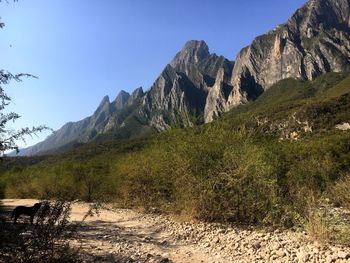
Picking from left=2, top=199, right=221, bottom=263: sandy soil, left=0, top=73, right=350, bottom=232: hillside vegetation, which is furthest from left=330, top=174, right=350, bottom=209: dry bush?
left=2, top=199, right=221, bottom=263: sandy soil

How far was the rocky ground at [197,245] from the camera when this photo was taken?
829 centimetres

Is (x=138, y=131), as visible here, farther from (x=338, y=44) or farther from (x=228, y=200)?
(x=228, y=200)

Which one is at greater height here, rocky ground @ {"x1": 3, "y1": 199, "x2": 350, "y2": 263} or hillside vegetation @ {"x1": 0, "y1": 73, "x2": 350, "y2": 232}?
hillside vegetation @ {"x1": 0, "y1": 73, "x2": 350, "y2": 232}

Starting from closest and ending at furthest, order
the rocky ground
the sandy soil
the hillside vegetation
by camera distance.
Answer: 1. the rocky ground
2. the sandy soil
3. the hillside vegetation

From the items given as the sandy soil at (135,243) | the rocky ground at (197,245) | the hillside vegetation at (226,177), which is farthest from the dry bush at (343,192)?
the sandy soil at (135,243)

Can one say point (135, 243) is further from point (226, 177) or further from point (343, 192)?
point (343, 192)

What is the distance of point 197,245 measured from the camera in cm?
991

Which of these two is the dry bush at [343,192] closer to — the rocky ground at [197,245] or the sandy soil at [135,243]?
the rocky ground at [197,245]

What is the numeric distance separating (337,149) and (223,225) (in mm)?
28124

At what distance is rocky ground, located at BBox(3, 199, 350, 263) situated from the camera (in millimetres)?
8289

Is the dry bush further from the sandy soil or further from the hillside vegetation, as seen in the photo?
the sandy soil

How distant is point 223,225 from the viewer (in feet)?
38.6

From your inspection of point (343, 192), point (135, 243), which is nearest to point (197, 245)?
point (135, 243)

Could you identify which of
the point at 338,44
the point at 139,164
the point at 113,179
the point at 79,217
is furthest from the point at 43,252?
the point at 338,44
